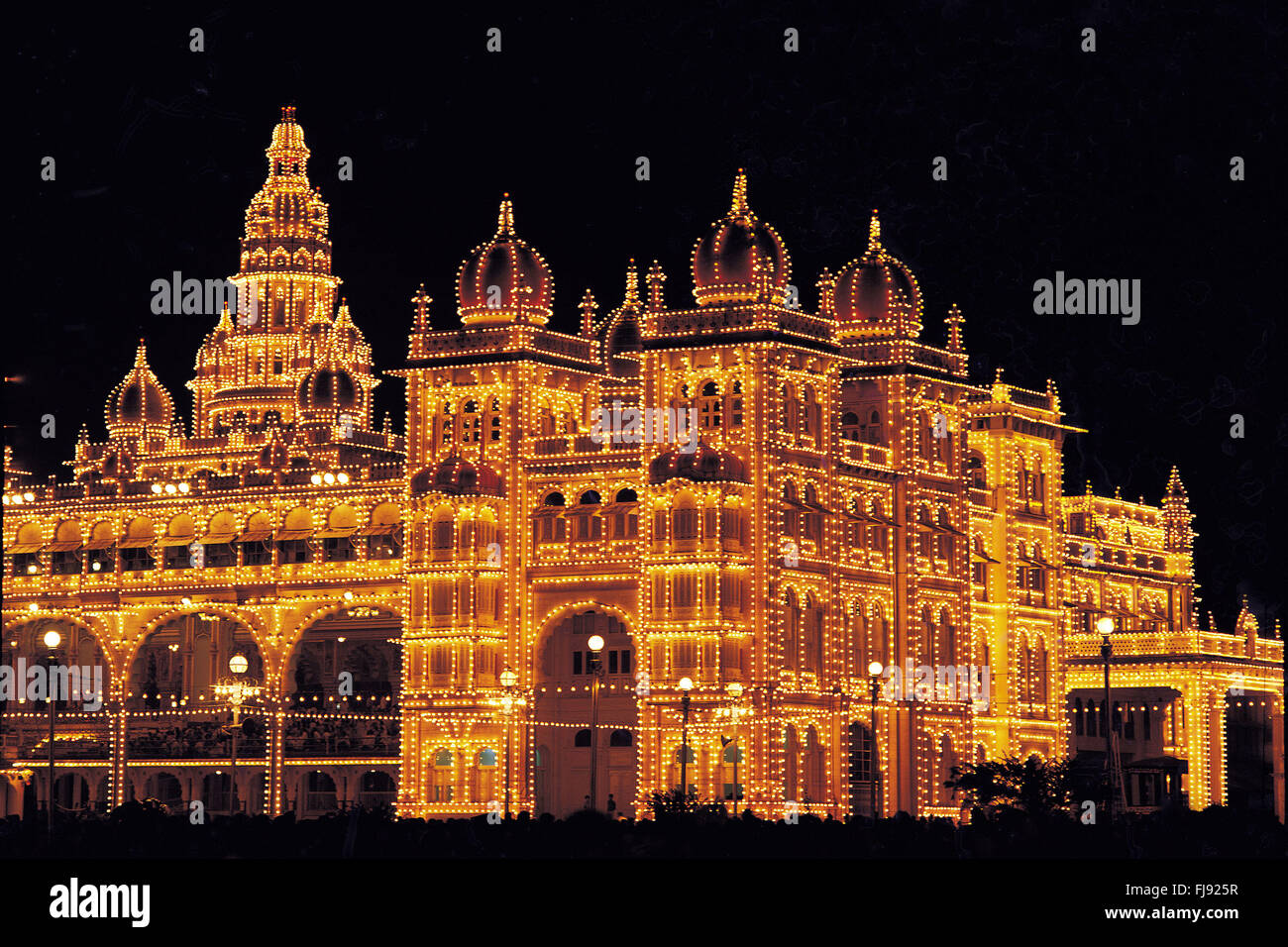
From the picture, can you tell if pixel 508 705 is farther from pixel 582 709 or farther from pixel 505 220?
pixel 505 220

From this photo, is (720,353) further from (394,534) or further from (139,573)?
(139,573)

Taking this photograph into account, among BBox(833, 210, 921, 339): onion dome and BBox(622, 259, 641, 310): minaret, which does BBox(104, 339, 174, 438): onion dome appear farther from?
BBox(833, 210, 921, 339): onion dome

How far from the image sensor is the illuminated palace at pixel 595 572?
3942 inches

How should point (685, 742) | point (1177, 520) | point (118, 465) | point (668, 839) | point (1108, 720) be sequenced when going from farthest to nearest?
point (1177, 520) < point (118, 465) < point (685, 742) < point (1108, 720) < point (668, 839)

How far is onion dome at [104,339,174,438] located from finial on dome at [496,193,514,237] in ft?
82.5

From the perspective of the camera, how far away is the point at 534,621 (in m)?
105

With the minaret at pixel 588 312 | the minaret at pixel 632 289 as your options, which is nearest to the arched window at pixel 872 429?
the minaret at pixel 632 289

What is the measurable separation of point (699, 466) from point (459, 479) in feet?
30.7

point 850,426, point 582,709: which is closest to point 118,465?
point 582,709

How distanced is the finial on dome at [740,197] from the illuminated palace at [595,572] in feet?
0.33

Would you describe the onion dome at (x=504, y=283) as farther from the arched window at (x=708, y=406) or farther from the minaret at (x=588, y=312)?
the arched window at (x=708, y=406)

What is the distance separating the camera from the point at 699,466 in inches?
3871
